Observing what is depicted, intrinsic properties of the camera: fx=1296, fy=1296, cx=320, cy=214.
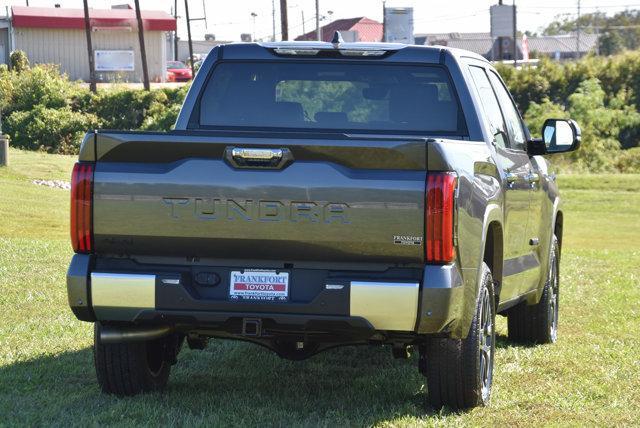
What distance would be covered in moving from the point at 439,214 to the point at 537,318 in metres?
3.64

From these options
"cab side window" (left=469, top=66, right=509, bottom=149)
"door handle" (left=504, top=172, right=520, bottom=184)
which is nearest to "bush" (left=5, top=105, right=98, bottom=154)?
"cab side window" (left=469, top=66, right=509, bottom=149)

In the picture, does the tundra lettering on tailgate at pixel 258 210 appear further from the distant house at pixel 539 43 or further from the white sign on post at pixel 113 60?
the distant house at pixel 539 43

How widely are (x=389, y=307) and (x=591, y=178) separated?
116 feet

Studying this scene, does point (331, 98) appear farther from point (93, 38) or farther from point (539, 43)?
point (539, 43)

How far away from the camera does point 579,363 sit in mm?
8680

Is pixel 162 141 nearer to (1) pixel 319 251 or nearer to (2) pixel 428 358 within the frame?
(1) pixel 319 251

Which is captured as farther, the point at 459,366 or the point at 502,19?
the point at 502,19

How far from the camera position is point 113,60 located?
7312 centimetres

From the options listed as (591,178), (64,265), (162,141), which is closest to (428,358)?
(162,141)

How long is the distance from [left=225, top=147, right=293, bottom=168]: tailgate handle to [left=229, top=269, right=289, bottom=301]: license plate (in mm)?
526

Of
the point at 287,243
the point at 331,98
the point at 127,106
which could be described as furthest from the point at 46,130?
the point at 287,243

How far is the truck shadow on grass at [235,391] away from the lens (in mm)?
6695

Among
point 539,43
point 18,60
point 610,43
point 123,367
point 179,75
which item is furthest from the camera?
point 610,43

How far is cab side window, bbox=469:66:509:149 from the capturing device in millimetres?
8039
